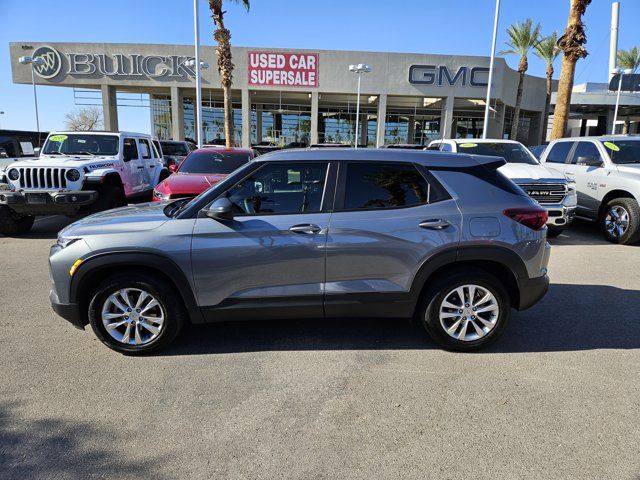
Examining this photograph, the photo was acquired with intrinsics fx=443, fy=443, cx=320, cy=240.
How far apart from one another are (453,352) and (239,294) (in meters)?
1.95

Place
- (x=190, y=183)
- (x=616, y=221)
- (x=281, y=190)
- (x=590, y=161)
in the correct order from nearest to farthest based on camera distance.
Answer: (x=281, y=190)
(x=190, y=183)
(x=616, y=221)
(x=590, y=161)

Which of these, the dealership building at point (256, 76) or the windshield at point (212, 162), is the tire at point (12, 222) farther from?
the dealership building at point (256, 76)

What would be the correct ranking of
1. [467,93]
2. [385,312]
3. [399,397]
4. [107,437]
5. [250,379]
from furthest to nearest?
[467,93] → [385,312] → [250,379] → [399,397] → [107,437]

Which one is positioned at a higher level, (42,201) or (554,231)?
(42,201)

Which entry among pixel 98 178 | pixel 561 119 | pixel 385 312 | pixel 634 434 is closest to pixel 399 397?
pixel 385 312

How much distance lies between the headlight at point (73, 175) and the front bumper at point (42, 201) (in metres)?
0.29

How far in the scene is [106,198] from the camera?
8.75 m

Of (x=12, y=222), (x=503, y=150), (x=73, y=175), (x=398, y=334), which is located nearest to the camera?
(x=398, y=334)

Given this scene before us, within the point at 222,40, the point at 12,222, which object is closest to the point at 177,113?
the point at 222,40

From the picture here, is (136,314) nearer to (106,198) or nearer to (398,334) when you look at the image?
(398,334)

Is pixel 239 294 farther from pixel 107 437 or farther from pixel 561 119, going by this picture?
pixel 561 119

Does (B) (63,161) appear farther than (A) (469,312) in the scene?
Yes

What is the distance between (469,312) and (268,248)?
1.82 metres

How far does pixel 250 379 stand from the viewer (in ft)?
11.4
